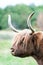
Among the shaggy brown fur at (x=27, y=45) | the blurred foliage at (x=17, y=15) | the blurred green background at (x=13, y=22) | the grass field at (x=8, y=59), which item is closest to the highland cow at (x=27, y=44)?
the shaggy brown fur at (x=27, y=45)

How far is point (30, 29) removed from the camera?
228cm

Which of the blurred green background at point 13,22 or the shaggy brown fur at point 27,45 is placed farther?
the blurred green background at point 13,22

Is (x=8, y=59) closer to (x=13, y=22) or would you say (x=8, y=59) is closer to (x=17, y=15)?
(x=13, y=22)

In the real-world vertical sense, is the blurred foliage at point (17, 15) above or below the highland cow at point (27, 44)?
below

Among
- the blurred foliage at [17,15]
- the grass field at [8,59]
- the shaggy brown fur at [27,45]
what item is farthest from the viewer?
the blurred foliage at [17,15]

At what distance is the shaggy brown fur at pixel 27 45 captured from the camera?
7.50 feet

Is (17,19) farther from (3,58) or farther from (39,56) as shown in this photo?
(39,56)

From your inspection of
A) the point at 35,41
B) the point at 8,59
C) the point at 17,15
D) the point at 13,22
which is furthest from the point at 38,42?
the point at 17,15

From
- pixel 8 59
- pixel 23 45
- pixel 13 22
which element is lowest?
pixel 8 59

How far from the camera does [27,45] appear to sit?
228 cm

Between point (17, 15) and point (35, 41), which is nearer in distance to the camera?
point (35, 41)

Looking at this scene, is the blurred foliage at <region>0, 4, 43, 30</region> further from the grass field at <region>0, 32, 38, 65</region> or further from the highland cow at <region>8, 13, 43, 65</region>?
the highland cow at <region>8, 13, 43, 65</region>

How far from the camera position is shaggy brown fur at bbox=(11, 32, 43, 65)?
2.29 meters

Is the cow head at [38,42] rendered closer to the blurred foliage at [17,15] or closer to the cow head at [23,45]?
the cow head at [23,45]
